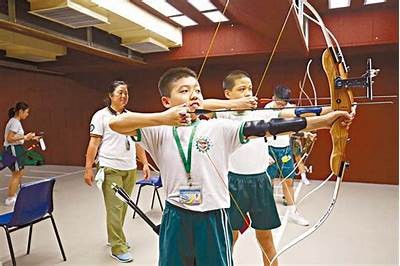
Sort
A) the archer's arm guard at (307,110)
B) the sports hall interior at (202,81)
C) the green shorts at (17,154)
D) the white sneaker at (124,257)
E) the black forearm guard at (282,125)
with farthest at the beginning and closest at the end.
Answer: the green shorts at (17,154) < the sports hall interior at (202,81) < the white sneaker at (124,257) < the archer's arm guard at (307,110) < the black forearm guard at (282,125)

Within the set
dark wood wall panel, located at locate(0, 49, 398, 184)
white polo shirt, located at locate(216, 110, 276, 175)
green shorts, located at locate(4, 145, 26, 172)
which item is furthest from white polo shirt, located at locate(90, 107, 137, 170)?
dark wood wall panel, located at locate(0, 49, 398, 184)

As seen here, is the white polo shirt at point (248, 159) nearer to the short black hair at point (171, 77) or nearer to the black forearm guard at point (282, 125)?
the short black hair at point (171, 77)

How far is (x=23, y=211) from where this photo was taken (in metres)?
2.28

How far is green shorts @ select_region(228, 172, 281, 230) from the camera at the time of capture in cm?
177

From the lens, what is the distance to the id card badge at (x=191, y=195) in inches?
47.8

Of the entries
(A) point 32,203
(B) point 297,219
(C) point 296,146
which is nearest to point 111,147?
(A) point 32,203

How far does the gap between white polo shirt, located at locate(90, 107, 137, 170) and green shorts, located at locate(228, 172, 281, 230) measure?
968 millimetres

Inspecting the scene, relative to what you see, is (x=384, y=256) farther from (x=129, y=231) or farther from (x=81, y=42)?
(x=81, y=42)

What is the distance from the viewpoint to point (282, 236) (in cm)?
290

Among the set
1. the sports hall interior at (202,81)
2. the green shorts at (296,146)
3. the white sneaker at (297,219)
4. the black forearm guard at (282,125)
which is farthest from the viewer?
the green shorts at (296,146)

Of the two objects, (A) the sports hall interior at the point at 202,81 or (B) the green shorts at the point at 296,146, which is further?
(B) the green shorts at the point at 296,146

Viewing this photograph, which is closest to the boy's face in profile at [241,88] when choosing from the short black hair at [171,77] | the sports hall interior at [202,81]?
the sports hall interior at [202,81]

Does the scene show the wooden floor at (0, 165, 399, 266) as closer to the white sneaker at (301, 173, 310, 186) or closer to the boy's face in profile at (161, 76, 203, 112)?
the white sneaker at (301, 173, 310, 186)

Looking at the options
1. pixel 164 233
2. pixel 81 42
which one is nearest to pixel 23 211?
pixel 164 233
